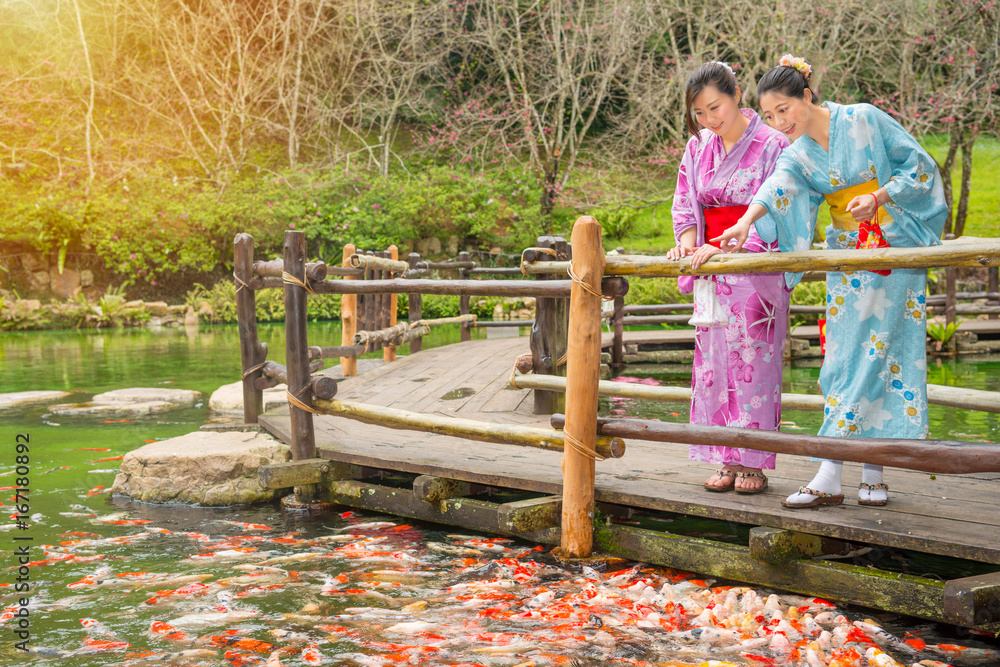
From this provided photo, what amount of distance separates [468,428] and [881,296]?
1.71 metres

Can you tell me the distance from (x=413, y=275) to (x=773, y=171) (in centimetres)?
596

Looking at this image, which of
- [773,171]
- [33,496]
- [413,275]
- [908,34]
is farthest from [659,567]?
[908,34]

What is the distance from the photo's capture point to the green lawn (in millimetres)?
17703

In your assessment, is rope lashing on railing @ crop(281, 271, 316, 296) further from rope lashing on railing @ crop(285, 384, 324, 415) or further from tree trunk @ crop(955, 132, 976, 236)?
tree trunk @ crop(955, 132, 976, 236)

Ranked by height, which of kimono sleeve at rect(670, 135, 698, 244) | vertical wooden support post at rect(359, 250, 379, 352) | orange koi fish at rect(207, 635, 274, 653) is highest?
kimono sleeve at rect(670, 135, 698, 244)

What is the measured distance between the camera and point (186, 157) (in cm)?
2091

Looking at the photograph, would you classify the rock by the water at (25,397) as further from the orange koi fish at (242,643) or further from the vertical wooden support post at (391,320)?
the orange koi fish at (242,643)

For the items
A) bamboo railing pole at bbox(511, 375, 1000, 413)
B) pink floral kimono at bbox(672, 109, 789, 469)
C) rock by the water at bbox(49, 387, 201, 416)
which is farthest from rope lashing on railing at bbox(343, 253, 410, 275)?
pink floral kimono at bbox(672, 109, 789, 469)

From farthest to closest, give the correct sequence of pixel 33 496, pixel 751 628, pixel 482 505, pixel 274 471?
pixel 33 496, pixel 274 471, pixel 482 505, pixel 751 628

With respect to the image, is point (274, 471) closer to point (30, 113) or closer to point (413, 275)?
point (413, 275)

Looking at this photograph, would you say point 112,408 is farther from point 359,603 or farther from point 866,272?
point 866,272

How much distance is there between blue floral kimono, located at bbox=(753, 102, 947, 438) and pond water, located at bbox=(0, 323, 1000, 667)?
2.13 ft

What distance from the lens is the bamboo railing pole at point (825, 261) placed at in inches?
96.4

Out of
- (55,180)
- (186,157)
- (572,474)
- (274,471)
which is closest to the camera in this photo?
(572,474)
